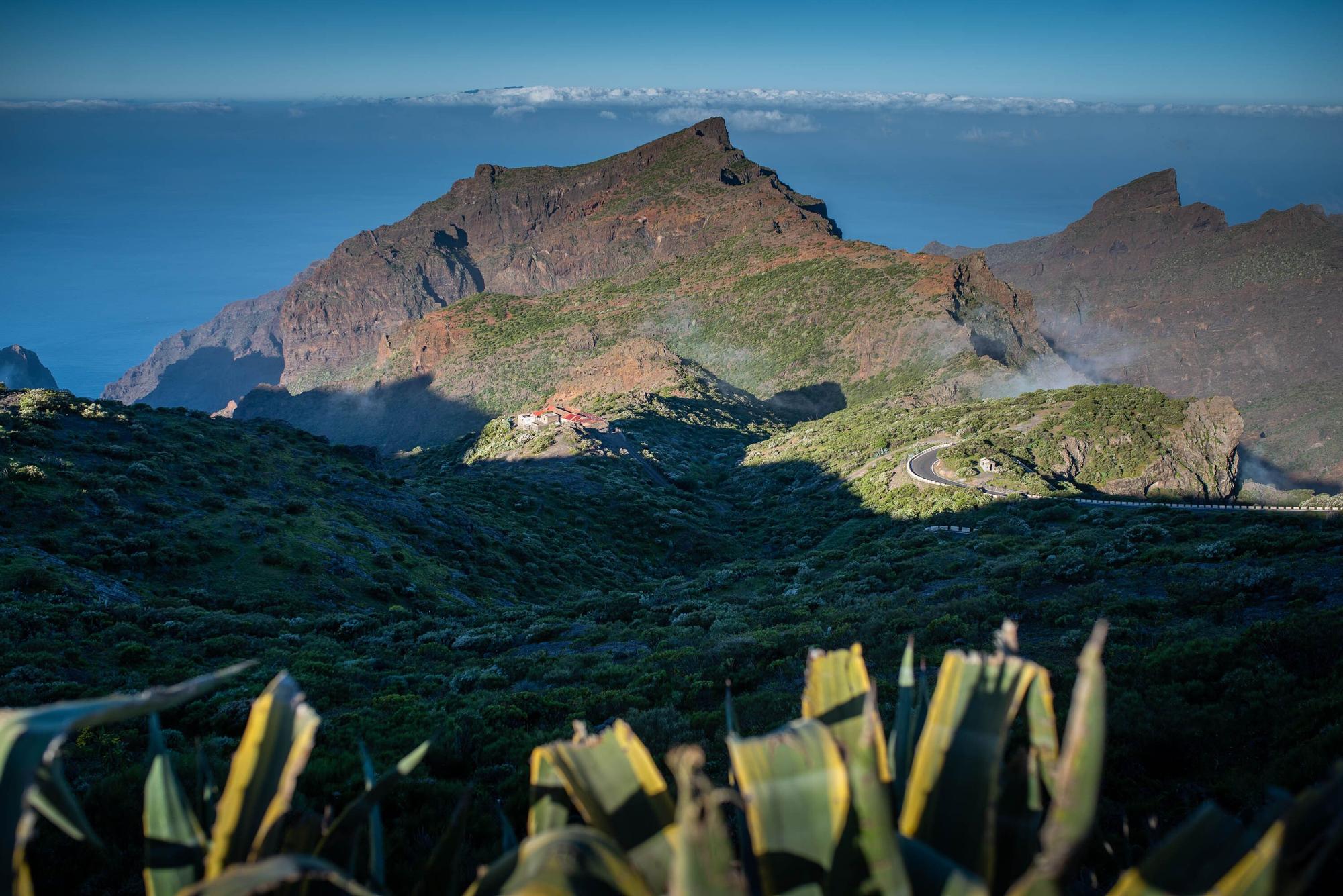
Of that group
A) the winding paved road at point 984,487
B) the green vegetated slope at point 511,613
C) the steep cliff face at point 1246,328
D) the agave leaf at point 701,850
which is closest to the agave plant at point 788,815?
the agave leaf at point 701,850

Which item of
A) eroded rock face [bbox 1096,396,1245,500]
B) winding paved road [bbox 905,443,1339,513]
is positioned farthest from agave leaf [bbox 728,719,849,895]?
eroded rock face [bbox 1096,396,1245,500]

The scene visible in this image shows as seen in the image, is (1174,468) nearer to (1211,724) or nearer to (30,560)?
(1211,724)

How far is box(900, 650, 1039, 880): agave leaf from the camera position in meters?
2.17

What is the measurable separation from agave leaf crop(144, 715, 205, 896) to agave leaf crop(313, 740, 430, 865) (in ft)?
1.22

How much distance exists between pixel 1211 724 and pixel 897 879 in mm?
4955

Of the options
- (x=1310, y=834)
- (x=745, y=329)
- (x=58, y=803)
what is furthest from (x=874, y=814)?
(x=745, y=329)

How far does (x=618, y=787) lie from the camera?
7.48 ft

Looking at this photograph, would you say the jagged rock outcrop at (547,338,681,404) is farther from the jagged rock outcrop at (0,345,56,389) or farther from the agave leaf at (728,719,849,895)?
the jagged rock outcrop at (0,345,56,389)

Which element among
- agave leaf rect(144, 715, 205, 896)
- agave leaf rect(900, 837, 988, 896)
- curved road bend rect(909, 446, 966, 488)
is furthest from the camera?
curved road bend rect(909, 446, 966, 488)

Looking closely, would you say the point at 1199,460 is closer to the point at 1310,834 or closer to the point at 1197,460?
the point at 1197,460

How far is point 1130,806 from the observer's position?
4.40 metres

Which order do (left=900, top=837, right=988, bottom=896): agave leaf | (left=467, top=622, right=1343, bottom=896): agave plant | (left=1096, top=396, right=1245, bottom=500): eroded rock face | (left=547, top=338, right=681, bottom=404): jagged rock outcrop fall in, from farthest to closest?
(left=547, top=338, right=681, bottom=404): jagged rock outcrop → (left=1096, top=396, right=1245, bottom=500): eroded rock face → (left=900, top=837, right=988, bottom=896): agave leaf → (left=467, top=622, right=1343, bottom=896): agave plant

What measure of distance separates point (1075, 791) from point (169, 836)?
2849 millimetres

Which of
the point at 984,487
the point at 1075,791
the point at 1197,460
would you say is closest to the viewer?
the point at 1075,791
